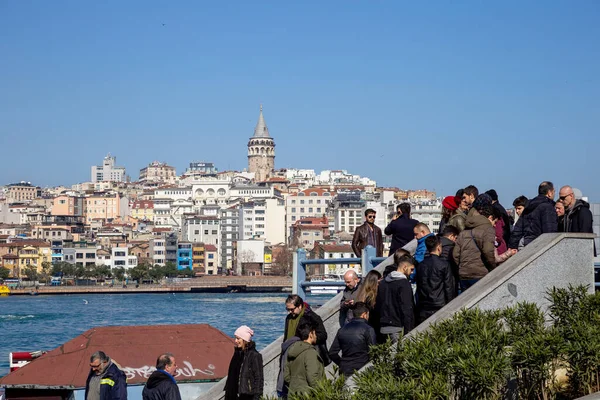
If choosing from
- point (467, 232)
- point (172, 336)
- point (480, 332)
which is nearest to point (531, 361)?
point (480, 332)

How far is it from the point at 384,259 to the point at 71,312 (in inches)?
2421

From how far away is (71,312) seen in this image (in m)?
68.1

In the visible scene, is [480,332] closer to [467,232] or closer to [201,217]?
[467,232]

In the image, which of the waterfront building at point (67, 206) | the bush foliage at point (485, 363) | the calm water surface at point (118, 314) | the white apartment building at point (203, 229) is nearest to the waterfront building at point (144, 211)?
the waterfront building at point (67, 206)

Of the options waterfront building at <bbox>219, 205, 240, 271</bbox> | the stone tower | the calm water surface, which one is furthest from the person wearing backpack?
the stone tower

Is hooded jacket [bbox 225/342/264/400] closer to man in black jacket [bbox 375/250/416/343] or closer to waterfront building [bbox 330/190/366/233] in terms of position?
man in black jacket [bbox 375/250/416/343]

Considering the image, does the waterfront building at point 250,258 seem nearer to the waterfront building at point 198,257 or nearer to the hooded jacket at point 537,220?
the waterfront building at point 198,257

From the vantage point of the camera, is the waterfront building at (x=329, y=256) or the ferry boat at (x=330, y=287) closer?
the ferry boat at (x=330, y=287)

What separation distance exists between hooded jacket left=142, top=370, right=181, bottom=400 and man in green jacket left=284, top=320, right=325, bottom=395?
2.37 feet

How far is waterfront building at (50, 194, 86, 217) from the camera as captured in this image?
157375 mm

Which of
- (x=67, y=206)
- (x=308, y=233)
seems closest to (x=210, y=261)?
(x=308, y=233)

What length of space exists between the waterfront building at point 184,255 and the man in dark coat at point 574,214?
111 metres

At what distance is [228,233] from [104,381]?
125292 mm

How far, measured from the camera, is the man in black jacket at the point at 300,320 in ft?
21.2
